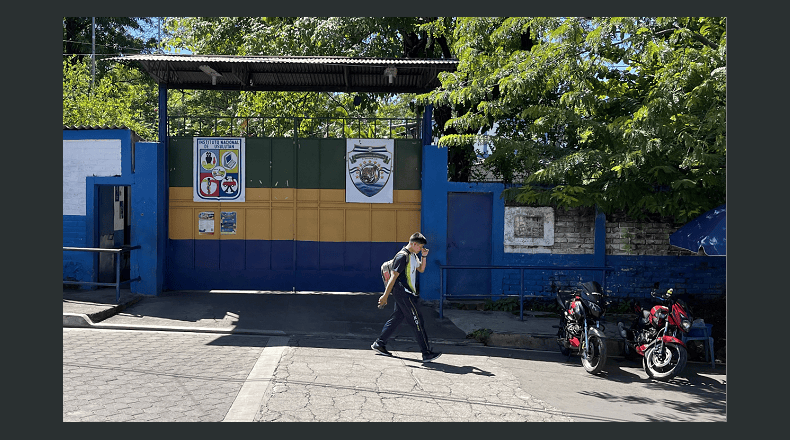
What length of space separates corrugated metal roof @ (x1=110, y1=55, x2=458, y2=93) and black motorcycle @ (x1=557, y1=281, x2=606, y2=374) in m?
5.19

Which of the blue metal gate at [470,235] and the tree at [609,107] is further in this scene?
the blue metal gate at [470,235]

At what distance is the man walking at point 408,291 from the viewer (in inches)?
322

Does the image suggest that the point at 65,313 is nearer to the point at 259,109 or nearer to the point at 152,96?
the point at 259,109

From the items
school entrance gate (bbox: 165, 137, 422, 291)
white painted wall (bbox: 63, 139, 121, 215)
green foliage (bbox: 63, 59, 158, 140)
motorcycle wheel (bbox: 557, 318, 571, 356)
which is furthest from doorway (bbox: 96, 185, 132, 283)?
motorcycle wheel (bbox: 557, 318, 571, 356)

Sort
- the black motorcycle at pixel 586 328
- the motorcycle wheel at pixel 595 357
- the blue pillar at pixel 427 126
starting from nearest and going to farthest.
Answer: the motorcycle wheel at pixel 595 357, the black motorcycle at pixel 586 328, the blue pillar at pixel 427 126

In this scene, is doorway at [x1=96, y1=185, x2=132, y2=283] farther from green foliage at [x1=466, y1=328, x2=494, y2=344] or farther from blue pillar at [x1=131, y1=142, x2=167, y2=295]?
green foliage at [x1=466, y1=328, x2=494, y2=344]

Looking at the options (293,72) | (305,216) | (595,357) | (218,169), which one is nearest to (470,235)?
(305,216)

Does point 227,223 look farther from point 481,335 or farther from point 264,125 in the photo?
point 481,335

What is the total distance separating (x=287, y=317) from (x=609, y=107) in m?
6.73

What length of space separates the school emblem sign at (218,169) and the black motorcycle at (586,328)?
707 cm

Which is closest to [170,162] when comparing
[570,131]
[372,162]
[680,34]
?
[372,162]

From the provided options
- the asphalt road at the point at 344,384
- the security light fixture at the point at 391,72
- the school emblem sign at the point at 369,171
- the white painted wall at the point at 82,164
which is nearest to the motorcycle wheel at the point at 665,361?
the asphalt road at the point at 344,384

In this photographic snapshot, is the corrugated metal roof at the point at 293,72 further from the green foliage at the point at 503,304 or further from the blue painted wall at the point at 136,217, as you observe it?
the green foliage at the point at 503,304

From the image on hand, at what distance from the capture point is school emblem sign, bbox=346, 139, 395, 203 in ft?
41.0
